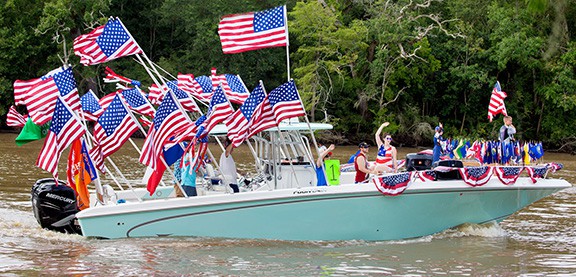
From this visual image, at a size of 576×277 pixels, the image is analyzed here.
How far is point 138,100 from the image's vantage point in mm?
17234

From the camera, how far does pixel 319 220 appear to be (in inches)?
604

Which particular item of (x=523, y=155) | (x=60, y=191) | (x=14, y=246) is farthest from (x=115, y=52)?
(x=523, y=155)

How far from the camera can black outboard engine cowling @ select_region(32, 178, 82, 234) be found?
53.0ft

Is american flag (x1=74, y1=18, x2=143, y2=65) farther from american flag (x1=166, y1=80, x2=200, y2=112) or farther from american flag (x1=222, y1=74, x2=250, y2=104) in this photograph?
american flag (x1=222, y1=74, x2=250, y2=104)

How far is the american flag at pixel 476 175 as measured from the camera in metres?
15.6

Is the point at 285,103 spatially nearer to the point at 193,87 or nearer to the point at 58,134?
the point at 58,134

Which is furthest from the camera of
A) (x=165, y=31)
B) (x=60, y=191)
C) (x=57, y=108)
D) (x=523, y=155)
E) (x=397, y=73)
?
(x=165, y=31)

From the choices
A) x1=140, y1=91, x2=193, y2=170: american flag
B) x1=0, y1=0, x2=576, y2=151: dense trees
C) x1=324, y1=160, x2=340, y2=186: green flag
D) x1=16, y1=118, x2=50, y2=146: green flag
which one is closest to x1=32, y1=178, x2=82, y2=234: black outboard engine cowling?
x1=16, y1=118, x2=50, y2=146: green flag

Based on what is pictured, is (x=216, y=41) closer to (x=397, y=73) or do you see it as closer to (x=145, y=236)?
(x=397, y=73)

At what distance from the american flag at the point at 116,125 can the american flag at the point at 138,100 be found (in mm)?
1378

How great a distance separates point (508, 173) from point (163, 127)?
6044 mm

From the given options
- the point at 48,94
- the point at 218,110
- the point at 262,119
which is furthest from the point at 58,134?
the point at 262,119

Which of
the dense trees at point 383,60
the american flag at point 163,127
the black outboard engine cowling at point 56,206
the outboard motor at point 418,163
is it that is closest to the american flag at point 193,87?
the black outboard engine cowling at point 56,206

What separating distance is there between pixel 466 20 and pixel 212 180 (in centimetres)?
3918
